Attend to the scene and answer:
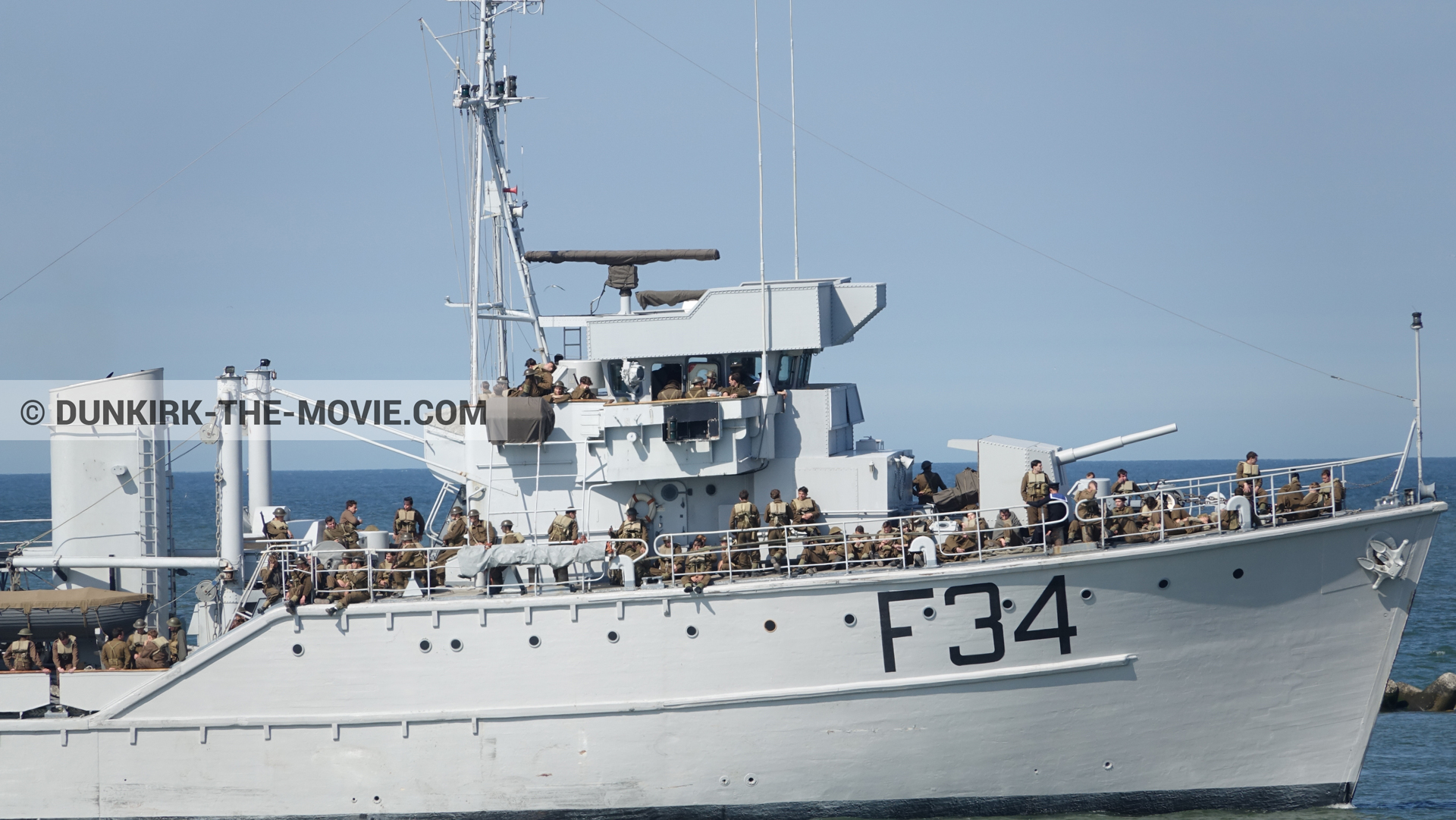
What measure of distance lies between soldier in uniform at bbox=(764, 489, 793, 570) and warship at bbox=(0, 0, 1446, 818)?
67 millimetres

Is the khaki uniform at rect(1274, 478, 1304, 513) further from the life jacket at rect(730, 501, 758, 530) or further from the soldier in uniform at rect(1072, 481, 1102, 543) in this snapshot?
the life jacket at rect(730, 501, 758, 530)

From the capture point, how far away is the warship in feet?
47.1

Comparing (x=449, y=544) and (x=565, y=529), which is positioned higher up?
(x=565, y=529)

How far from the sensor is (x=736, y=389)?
16562 mm

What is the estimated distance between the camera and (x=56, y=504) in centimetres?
1789

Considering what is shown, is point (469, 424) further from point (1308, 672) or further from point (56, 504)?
point (1308, 672)

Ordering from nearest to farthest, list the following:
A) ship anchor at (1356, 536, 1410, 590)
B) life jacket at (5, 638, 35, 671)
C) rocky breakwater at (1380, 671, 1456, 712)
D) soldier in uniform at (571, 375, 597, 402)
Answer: ship anchor at (1356, 536, 1410, 590)
life jacket at (5, 638, 35, 671)
soldier in uniform at (571, 375, 597, 402)
rocky breakwater at (1380, 671, 1456, 712)

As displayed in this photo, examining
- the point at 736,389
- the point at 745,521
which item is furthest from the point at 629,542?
the point at 736,389

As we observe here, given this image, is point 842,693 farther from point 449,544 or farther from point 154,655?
point 154,655

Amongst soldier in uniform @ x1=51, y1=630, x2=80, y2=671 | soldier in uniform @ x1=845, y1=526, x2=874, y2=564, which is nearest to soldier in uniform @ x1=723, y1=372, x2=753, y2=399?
soldier in uniform @ x1=845, y1=526, x2=874, y2=564

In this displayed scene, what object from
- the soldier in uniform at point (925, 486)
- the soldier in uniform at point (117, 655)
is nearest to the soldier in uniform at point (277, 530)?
the soldier in uniform at point (117, 655)

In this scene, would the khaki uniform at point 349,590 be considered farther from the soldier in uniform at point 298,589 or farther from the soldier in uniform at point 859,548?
the soldier in uniform at point 859,548

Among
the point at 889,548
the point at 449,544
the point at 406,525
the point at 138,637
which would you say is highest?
the point at 406,525

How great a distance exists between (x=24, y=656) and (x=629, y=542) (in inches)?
322
